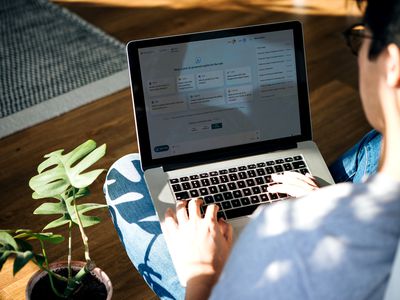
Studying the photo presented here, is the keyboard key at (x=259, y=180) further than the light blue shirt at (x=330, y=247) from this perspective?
Yes

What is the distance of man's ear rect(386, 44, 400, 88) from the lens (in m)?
0.74

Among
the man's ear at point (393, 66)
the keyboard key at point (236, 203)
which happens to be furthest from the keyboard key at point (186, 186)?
the man's ear at point (393, 66)

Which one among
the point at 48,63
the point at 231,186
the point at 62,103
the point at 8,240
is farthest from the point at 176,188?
the point at 48,63

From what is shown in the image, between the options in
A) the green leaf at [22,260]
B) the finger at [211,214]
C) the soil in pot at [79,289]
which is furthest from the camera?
the soil in pot at [79,289]

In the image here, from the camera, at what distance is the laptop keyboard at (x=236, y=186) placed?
1.28 meters

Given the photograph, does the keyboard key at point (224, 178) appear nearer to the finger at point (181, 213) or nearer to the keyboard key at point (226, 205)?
the keyboard key at point (226, 205)

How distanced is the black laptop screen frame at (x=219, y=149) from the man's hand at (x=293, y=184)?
108mm

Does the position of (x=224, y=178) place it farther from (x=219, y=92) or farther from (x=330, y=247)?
(x=330, y=247)

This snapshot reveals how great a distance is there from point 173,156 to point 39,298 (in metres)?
0.42

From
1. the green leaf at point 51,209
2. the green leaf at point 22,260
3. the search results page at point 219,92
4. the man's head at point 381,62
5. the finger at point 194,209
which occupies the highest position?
the man's head at point 381,62

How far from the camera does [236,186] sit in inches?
51.7

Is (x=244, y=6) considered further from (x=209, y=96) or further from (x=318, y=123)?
(x=209, y=96)

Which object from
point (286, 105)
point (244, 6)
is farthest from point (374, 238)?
point (244, 6)

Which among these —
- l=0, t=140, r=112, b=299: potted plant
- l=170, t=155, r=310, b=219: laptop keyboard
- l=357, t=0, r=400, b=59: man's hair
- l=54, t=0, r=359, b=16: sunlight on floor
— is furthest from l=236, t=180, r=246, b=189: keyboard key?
l=54, t=0, r=359, b=16: sunlight on floor
